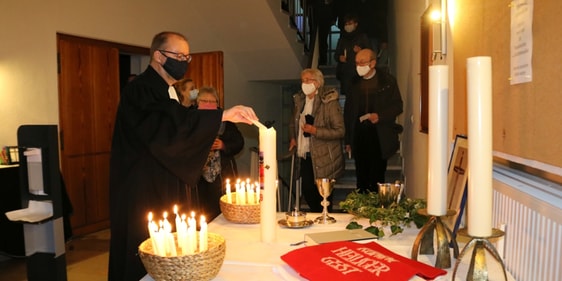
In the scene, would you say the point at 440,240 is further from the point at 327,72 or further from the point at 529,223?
the point at 327,72

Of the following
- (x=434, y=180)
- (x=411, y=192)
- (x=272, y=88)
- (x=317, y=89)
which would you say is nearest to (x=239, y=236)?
(x=434, y=180)

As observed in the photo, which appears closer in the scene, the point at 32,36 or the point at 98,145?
the point at 32,36

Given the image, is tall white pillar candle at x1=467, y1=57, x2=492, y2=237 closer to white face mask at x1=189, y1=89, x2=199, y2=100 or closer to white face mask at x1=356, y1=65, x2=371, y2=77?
white face mask at x1=356, y1=65, x2=371, y2=77

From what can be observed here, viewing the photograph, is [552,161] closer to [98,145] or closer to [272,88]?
[98,145]

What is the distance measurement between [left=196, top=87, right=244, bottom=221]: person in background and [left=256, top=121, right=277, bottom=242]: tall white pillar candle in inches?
75.5

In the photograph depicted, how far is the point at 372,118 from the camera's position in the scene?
3.53m

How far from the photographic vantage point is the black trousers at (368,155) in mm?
3613

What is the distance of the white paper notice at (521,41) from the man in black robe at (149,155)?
894mm

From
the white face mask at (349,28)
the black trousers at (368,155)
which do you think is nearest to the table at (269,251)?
the black trousers at (368,155)

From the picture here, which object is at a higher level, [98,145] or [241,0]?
[241,0]

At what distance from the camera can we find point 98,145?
Answer: 4719 millimetres

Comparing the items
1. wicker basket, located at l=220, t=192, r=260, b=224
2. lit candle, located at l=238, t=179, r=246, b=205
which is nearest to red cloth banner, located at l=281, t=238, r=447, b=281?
wicker basket, located at l=220, t=192, r=260, b=224

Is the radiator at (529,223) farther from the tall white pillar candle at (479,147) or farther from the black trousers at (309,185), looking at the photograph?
the black trousers at (309,185)

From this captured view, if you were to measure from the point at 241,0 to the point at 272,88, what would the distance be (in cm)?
219
